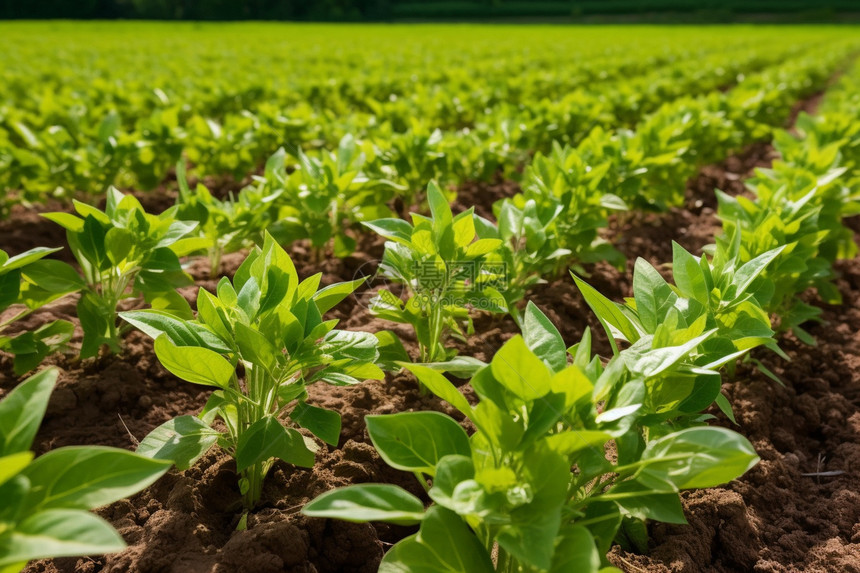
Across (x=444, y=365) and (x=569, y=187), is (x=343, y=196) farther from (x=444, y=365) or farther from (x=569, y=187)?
(x=444, y=365)

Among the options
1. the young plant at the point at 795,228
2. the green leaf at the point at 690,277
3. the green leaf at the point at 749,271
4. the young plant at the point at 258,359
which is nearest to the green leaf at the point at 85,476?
the young plant at the point at 258,359

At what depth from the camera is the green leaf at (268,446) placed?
177cm

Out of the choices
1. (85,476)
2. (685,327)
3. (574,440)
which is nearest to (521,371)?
(574,440)


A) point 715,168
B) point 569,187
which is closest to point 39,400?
point 569,187

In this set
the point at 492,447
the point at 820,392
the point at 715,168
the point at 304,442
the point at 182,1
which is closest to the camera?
the point at 492,447

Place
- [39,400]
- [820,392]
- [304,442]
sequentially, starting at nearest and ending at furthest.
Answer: [39,400]
[304,442]
[820,392]

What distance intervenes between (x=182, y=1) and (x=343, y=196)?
2463 inches

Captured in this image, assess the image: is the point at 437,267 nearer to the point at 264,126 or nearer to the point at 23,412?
the point at 23,412

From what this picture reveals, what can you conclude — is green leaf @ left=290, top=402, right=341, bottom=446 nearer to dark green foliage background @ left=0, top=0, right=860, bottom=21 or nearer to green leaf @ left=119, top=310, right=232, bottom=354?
green leaf @ left=119, top=310, right=232, bottom=354

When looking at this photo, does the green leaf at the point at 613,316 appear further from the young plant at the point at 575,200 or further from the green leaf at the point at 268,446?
the young plant at the point at 575,200

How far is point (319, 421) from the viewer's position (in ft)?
6.15

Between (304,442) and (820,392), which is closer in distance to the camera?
(304,442)

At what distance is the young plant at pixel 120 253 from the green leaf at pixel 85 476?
4.39 feet

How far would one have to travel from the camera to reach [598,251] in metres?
3.61
